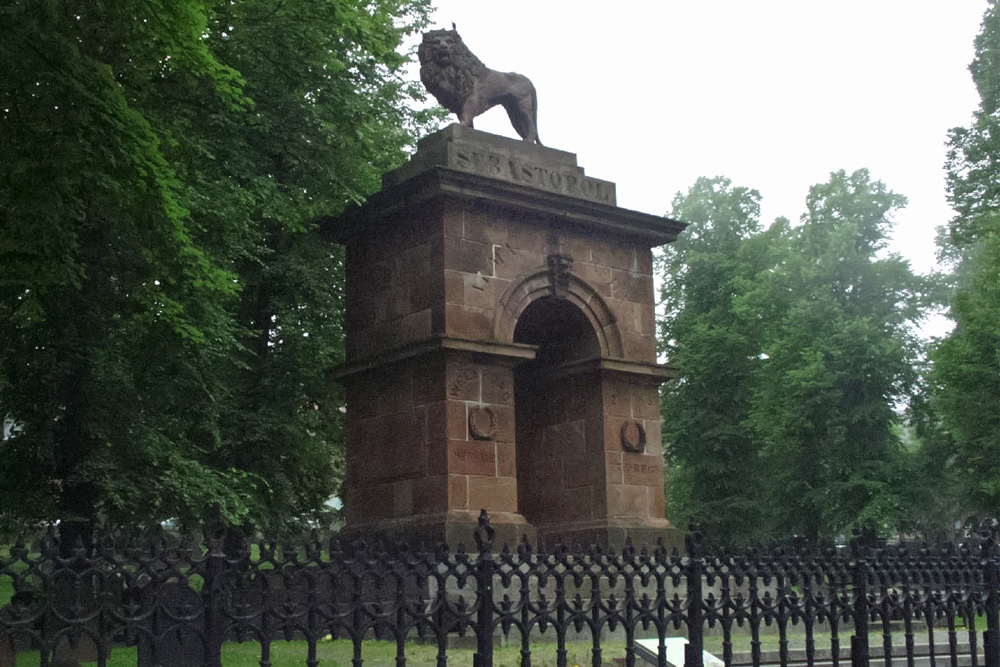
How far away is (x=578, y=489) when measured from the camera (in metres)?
15.0

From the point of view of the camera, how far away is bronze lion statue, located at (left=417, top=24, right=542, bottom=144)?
1482 centimetres

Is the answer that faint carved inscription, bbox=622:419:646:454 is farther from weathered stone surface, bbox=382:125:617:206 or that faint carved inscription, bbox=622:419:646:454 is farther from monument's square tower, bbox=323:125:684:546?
weathered stone surface, bbox=382:125:617:206

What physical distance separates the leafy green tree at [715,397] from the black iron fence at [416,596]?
20058mm

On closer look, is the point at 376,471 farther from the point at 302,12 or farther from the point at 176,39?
the point at 302,12

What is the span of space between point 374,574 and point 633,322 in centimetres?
839

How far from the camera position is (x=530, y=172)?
1467cm

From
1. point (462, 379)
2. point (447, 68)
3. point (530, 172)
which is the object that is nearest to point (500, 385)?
point (462, 379)

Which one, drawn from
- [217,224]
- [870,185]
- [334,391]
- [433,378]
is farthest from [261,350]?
[870,185]

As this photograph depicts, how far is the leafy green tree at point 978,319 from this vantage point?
25984mm

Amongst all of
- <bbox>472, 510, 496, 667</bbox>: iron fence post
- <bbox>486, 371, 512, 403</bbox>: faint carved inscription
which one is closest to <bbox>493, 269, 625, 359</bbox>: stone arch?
<bbox>486, 371, 512, 403</bbox>: faint carved inscription

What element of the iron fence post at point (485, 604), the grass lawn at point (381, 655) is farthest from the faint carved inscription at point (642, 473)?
the iron fence post at point (485, 604)

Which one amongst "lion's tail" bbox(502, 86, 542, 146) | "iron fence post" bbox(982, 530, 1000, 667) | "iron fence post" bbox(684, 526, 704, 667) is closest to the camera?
"iron fence post" bbox(684, 526, 704, 667)

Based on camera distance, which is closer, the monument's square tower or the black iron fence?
the black iron fence

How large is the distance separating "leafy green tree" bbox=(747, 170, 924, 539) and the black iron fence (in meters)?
19.2
